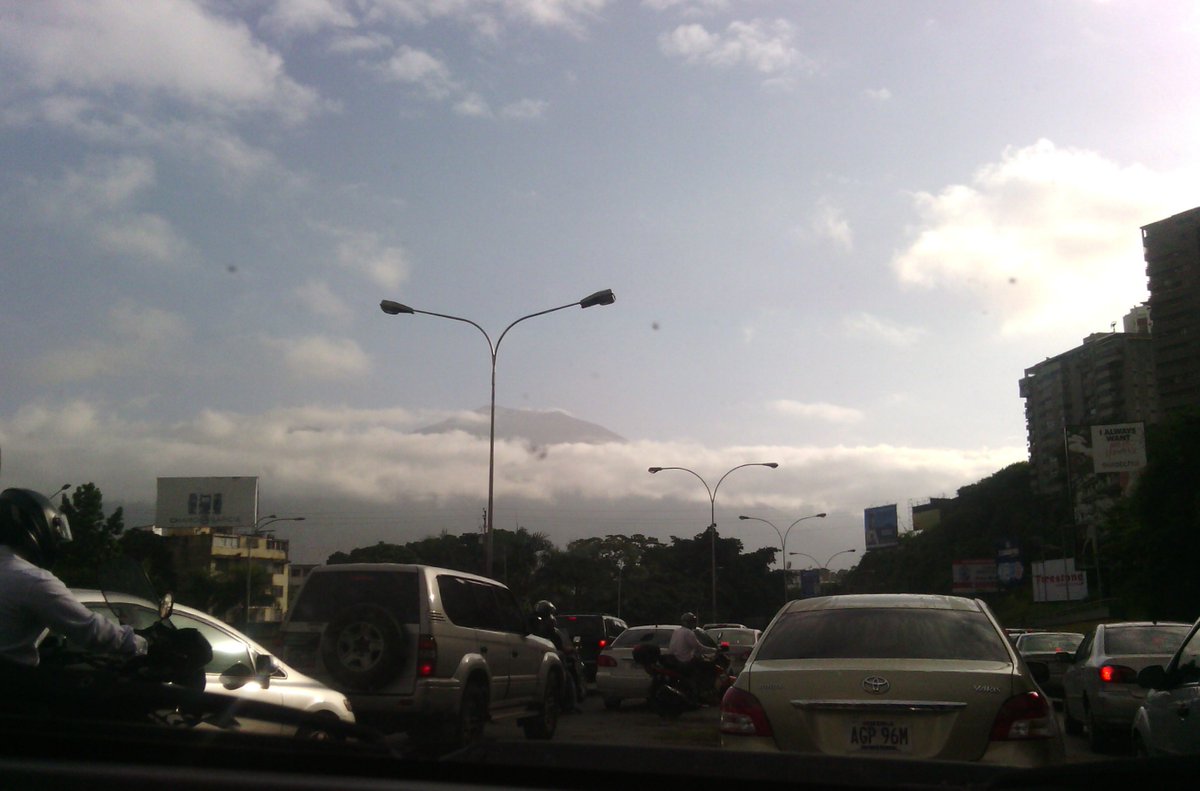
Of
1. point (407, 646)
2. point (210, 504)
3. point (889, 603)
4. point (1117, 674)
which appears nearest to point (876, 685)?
point (889, 603)

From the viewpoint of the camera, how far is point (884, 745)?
504cm

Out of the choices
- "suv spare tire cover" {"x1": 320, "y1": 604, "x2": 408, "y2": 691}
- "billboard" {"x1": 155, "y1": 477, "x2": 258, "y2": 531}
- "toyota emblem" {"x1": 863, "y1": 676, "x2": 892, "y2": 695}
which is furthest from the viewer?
"billboard" {"x1": 155, "y1": 477, "x2": 258, "y2": 531}

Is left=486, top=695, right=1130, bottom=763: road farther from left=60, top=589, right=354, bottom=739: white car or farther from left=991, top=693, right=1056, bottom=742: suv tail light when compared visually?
left=991, top=693, right=1056, bottom=742: suv tail light

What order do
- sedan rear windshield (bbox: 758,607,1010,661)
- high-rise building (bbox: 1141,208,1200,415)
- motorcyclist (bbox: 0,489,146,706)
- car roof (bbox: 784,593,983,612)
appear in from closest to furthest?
motorcyclist (bbox: 0,489,146,706) < sedan rear windshield (bbox: 758,607,1010,661) < car roof (bbox: 784,593,983,612) < high-rise building (bbox: 1141,208,1200,415)

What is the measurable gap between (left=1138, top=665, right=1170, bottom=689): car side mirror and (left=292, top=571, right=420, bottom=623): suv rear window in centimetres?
659

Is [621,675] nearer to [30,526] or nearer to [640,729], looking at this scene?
[640,729]

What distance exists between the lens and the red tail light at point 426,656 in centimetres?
1048

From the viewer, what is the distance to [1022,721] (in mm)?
5121

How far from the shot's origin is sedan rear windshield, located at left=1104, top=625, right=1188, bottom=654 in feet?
41.2

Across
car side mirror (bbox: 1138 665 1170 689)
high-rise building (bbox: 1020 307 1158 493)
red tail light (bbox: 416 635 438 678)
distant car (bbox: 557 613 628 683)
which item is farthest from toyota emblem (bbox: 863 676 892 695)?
high-rise building (bbox: 1020 307 1158 493)

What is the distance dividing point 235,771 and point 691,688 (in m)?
14.8

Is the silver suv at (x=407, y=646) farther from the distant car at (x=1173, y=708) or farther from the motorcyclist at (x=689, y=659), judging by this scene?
the distant car at (x=1173, y=708)

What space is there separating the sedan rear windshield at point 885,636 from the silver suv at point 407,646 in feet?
14.0

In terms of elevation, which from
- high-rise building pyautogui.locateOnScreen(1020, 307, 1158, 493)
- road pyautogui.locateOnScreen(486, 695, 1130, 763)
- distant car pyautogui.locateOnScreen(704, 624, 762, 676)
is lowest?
road pyautogui.locateOnScreen(486, 695, 1130, 763)
